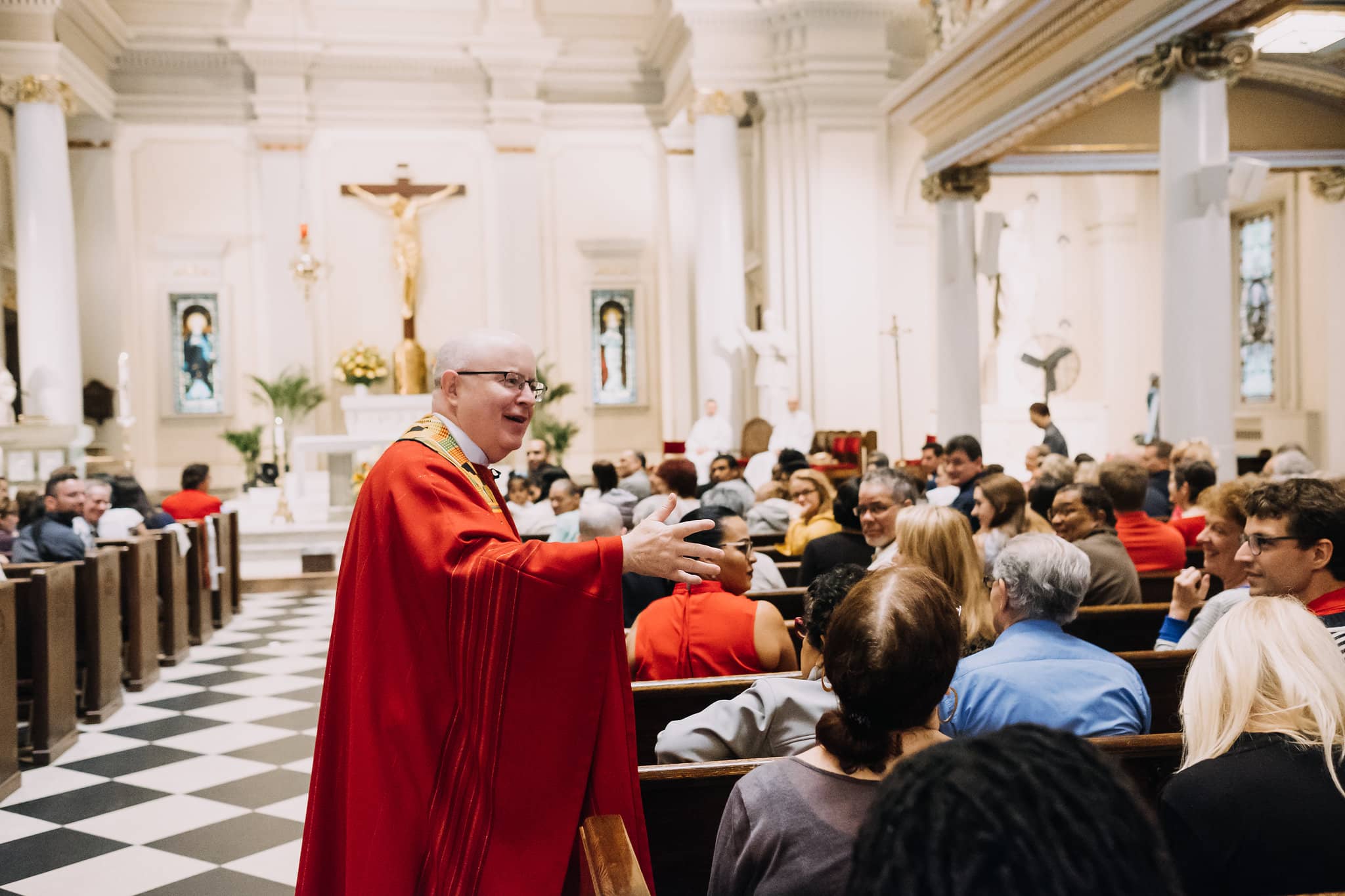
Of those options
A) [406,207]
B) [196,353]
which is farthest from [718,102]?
[196,353]

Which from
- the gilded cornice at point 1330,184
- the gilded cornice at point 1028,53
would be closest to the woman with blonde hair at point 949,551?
the gilded cornice at point 1028,53

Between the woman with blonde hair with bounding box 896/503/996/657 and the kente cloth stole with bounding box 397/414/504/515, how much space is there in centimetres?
122

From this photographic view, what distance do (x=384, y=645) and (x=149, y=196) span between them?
15663 millimetres

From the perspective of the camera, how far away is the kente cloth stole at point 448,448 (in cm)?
229

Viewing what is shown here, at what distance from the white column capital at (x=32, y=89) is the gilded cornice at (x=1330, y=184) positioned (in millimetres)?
13471

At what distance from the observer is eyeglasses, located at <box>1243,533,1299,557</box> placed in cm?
267

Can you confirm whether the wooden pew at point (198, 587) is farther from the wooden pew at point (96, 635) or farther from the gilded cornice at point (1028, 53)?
the gilded cornice at point (1028, 53)

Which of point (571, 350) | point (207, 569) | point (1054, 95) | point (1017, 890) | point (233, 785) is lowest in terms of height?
point (233, 785)

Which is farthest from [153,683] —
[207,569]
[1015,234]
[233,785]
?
[1015,234]

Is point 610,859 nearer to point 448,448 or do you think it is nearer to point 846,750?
point 846,750

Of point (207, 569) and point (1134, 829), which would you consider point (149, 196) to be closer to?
point (207, 569)

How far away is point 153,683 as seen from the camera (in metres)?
6.50

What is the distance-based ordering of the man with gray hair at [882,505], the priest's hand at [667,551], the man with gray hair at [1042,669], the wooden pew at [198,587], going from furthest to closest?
1. the wooden pew at [198,587]
2. the man with gray hair at [882,505]
3. the man with gray hair at [1042,669]
4. the priest's hand at [667,551]

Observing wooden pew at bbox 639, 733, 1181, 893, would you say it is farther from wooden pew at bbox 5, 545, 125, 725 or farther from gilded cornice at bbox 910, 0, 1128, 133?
Result: gilded cornice at bbox 910, 0, 1128, 133
